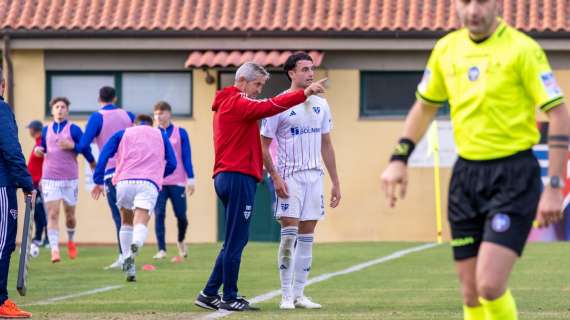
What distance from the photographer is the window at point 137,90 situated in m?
26.0

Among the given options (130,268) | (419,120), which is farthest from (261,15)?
(419,120)

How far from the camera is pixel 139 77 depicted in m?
26.1

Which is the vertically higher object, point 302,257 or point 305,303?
point 302,257

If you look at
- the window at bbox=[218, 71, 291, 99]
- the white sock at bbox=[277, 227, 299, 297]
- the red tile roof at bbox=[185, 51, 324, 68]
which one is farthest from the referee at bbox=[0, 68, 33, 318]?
the window at bbox=[218, 71, 291, 99]

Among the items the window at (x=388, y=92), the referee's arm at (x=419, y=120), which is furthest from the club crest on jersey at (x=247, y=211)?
the window at (x=388, y=92)

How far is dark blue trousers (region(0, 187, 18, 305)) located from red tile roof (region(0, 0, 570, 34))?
1469 centimetres

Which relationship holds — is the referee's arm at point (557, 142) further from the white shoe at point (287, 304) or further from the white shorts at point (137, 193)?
the white shorts at point (137, 193)

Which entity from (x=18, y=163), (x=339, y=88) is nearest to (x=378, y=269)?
(x=18, y=163)

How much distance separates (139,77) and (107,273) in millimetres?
9889

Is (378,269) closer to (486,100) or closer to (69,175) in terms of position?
(69,175)

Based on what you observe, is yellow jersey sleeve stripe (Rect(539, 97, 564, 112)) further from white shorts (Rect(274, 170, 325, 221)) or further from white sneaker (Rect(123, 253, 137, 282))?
white sneaker (Rect(123, 253, 137, 282))

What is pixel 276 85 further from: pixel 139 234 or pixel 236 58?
pixel 139 234

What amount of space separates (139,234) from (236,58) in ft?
34.4

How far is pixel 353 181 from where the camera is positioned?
25.7 meters
